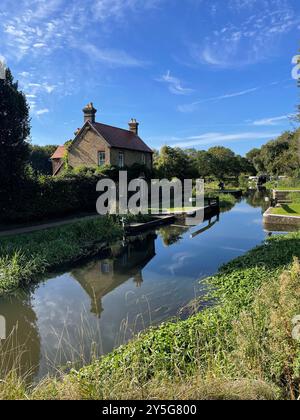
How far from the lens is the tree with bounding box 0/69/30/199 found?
14.1 m

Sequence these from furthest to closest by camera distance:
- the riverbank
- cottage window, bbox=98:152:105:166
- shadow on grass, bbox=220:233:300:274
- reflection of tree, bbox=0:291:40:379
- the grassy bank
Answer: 1. cottage window, bbox=98:152:105:166
2. the grassy bank
3. shadow on grass, bbox=220:233:300:274
4. reflection of tree, bbox=0:291:40:379
5. the riverbank

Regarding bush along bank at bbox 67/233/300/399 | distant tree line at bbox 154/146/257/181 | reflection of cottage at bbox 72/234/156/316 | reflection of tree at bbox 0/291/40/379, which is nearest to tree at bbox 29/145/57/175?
distant tree line at bbox 154/146/257/181

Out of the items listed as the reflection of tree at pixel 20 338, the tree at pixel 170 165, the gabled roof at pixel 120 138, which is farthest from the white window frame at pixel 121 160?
the reflection of tree at pixel 20 338

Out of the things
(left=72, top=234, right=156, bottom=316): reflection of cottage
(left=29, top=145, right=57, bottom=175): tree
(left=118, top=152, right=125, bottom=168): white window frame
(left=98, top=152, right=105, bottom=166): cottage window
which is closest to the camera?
(left=72, top=234, right=156, bottom=316): reflection of cottage

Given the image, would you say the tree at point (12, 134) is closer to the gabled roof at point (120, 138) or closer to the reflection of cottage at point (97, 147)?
the reflection of cottage at point (97, 147)

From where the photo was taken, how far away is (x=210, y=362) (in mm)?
3801

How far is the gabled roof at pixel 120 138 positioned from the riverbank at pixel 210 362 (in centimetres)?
2455

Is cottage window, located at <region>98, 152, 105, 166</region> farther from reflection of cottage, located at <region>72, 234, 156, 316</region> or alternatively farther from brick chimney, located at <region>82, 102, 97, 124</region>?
reflection of cottage, located at <region>72, 234, 156, 316</region>

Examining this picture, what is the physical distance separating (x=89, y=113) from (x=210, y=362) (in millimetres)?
27673

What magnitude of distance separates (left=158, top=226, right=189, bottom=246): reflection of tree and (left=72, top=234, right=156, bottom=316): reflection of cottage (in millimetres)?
1479

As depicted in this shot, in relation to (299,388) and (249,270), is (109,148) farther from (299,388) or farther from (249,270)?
(299,388)

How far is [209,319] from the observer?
5.04 m

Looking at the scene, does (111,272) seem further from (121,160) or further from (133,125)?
(133,125)

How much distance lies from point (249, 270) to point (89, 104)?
24.8 meters
